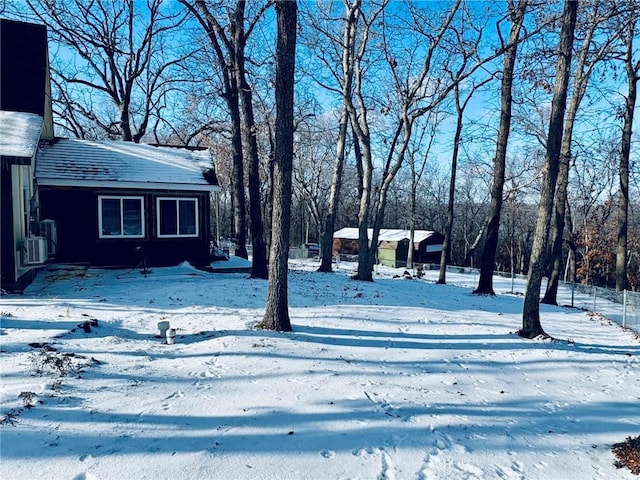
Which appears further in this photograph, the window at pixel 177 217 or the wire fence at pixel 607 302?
the window at pixel 177 217

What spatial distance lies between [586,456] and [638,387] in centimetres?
250

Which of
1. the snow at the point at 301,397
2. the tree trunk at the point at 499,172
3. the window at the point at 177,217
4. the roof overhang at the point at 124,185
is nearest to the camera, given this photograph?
the snow at the point at 301,397

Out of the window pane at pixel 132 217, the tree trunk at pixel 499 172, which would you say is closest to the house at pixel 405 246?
the tree trunk at pixel 499 172

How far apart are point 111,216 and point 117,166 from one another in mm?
1494

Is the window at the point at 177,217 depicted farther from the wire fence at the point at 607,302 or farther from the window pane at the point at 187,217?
the wire fence at the point at 607,302

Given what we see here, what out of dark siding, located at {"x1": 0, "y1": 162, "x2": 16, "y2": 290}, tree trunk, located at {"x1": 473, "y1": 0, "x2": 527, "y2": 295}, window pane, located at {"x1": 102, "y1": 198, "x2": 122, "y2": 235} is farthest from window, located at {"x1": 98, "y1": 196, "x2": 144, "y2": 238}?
tree trunk, located at {"x1": 473, "y1": 0, "x2": 527, "y2": 295}

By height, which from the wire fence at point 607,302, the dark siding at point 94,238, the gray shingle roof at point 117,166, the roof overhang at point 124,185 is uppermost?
the gray shingle roof at point 117,166

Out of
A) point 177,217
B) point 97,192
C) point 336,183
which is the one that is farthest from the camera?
point 336,183

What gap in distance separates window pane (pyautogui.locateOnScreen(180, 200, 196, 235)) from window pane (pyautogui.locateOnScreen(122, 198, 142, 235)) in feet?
3.84

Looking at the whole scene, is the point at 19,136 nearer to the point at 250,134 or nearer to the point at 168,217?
the point at 168,217

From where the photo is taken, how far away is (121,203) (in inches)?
455

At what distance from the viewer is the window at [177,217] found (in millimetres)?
12086

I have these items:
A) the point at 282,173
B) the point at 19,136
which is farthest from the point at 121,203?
the point at 282,173

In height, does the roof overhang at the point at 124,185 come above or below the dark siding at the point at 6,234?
above
